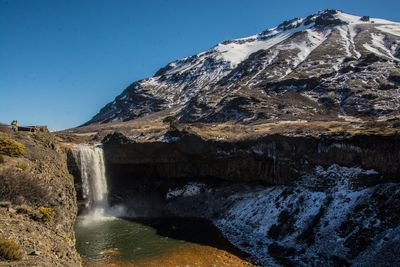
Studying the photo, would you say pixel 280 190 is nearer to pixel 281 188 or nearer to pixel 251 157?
pixel 281 188

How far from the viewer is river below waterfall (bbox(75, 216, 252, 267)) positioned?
37.7 m

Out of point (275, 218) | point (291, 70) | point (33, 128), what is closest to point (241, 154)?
point (275, 218)

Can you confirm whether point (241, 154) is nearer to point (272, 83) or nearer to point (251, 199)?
point (251, 199)

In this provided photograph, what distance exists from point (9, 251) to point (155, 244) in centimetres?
2543

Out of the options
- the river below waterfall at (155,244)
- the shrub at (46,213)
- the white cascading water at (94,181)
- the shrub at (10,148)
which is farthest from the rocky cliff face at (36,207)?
the white cascading water at (94,181)

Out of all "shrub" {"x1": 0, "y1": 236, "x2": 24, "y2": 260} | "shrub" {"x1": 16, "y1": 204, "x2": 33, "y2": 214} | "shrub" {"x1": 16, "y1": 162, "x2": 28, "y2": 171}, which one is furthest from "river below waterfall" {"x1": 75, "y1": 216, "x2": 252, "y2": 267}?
"shrub" {"x1": 0, "y1": 236, "x2": 24, "y2": 260}

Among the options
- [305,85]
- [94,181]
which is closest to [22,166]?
[94,181]

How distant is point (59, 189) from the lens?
3653cm

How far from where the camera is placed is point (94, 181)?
63.2 meters

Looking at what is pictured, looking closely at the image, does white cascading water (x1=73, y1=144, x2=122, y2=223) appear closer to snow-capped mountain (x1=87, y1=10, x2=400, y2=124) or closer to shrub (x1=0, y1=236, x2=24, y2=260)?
shrub (x1=0, y1=236, x2=24, y2=260)

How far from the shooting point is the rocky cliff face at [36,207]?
21938mm

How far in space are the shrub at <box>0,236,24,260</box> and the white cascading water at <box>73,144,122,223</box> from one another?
1562 inches

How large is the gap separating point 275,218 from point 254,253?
285 inches

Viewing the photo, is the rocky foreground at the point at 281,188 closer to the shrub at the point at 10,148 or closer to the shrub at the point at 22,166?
the shrub at the point at 22,166
